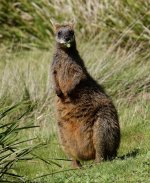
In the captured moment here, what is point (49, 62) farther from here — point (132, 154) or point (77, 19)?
point (132, 154)

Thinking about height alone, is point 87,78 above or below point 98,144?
above

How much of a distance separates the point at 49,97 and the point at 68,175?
4697mm

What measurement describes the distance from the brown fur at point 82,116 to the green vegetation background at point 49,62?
1.00 ft

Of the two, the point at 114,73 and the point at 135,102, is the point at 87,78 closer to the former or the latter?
the point at 135,102

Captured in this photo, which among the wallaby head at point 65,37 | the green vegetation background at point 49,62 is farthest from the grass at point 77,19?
the wallaby head at point 65,37

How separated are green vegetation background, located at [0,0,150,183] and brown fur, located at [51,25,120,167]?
1.00 feet

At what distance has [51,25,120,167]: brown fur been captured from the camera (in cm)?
885

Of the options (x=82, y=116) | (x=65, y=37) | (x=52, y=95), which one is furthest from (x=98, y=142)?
(x=52, y=95)

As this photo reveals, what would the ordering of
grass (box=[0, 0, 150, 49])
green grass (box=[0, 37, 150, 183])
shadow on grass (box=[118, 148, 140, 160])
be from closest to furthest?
shadow on grass (box=[118, 148, 140, 160])
green grass (box=[0, 37, 150, 183])
grass (box=[0, 0, 150, 49])

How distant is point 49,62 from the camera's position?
564 inches

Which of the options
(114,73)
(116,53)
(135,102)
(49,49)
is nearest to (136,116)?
(135,102)

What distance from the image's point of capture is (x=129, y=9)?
14086 mm

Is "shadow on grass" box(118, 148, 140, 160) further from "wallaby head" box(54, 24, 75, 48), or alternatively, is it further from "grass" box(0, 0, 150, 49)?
"grass" box(0, 0, 150, 49)

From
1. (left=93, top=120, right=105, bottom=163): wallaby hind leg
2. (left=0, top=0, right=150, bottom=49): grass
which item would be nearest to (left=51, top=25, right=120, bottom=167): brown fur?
(left=93, top=120, right=105, bottom=163): wallaby hind leg
